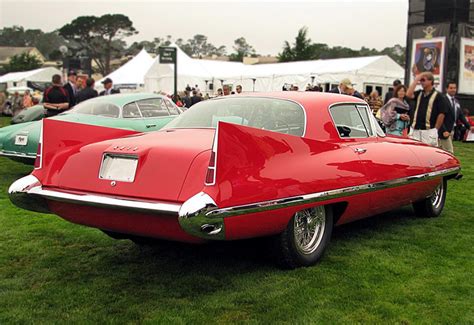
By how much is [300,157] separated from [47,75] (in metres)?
52.9

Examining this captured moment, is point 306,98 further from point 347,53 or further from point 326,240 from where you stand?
point 347,53

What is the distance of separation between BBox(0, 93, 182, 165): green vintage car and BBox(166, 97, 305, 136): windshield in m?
3.86

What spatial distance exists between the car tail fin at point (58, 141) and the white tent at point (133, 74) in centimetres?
2768

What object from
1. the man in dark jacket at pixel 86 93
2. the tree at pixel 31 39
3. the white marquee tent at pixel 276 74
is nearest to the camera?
the man in dark jacket at pixel 86 93

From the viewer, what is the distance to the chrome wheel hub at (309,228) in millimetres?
4020

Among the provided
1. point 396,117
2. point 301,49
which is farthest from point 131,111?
point 301,49

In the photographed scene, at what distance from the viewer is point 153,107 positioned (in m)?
8.98

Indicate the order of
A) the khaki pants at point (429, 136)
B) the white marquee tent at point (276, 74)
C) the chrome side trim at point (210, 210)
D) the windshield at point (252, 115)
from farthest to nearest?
the white marquee tent at point (276, 74) < the khaki pants at point (429, 136) < the windshield at point (252, 115) < the chrome side trim at point (210, 210)

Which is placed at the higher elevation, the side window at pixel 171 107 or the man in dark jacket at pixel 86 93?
the man in dark jacket at pixel 86 93

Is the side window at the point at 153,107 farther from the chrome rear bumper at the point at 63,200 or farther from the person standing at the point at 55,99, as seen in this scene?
the chrome rear bumper at the point at 63,200

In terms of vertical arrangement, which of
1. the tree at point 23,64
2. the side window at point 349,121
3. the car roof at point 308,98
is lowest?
the side window at point 349,121

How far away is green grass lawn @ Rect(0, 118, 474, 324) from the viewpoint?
10.6 ft

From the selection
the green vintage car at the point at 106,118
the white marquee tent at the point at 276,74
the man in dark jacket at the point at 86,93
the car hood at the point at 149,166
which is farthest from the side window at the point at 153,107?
the white marquee tent at the point at 276,74

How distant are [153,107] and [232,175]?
5.93 meters
